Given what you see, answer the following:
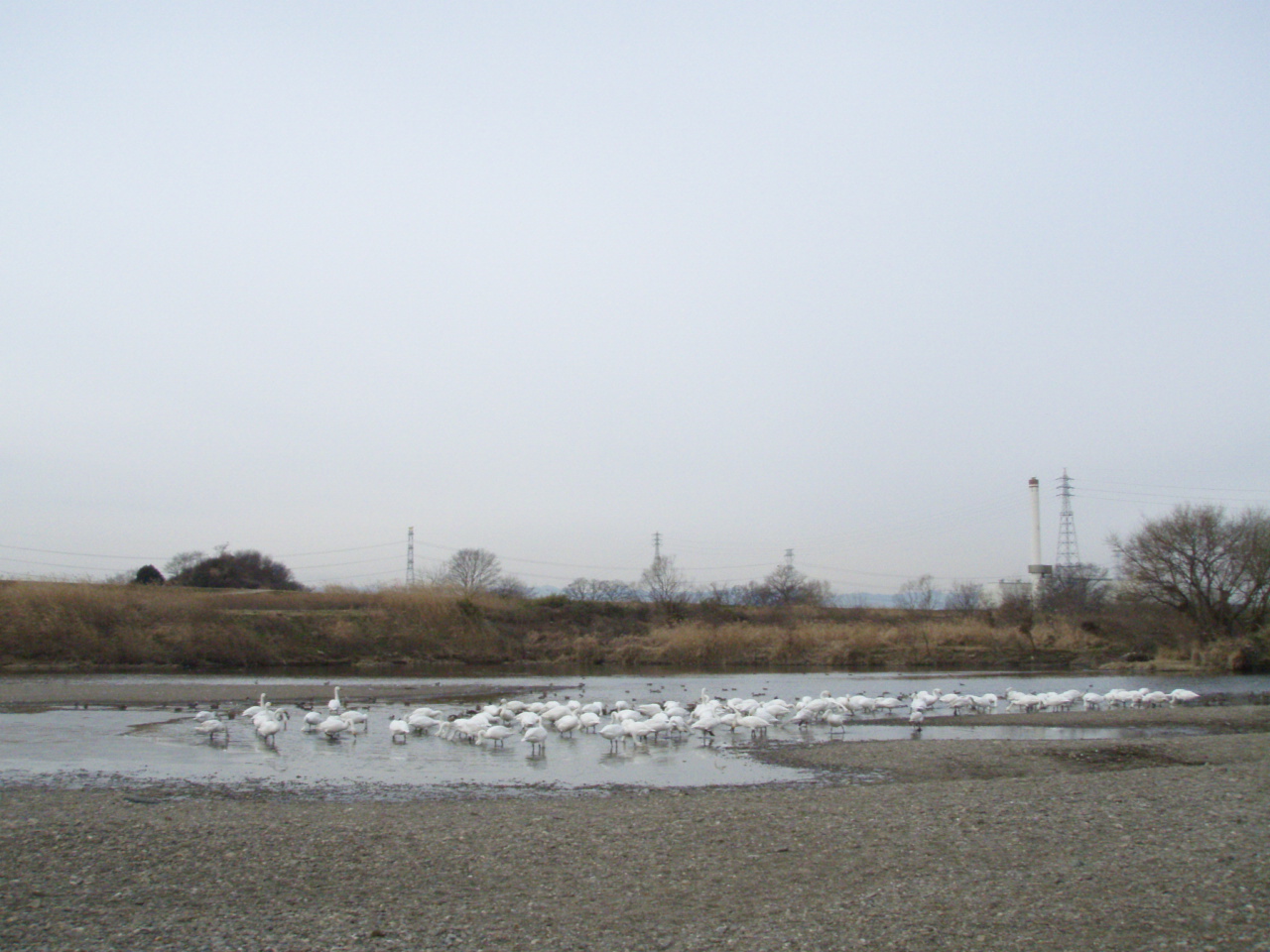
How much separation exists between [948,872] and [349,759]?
12.9 m

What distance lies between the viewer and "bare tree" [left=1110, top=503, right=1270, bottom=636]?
4891cm

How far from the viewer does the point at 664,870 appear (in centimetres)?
921

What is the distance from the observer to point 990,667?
5066cm

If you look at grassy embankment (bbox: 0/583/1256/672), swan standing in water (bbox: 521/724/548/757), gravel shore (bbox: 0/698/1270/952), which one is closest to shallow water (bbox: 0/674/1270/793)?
swan standing in water (bbox: 521/724/548/757)

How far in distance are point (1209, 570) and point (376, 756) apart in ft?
148

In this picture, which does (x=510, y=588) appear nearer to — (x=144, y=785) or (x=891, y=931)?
(x=144, y=785)

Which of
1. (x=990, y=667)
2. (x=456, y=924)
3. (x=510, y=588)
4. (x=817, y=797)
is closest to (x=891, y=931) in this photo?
(x=456, y=924)

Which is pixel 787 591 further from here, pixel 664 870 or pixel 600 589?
pixel 664 870

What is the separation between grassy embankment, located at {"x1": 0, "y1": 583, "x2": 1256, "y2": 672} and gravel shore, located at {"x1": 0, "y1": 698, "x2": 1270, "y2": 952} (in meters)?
38.4

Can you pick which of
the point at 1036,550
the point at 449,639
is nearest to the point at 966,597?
the point at 1036,550

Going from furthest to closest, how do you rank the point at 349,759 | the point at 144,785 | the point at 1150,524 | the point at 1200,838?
the point at 1150,524
the point at 349,759
the point at 144,785
the point at 1200,838

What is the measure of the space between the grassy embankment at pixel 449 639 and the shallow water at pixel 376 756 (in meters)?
23.6

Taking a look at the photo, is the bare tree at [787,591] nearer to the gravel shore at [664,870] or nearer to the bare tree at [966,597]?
the bare tree at [966,597]

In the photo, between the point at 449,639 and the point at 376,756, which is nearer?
the point at 376,756
